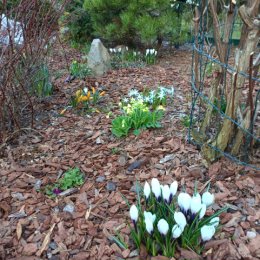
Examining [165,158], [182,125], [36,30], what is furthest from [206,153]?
[36,30]

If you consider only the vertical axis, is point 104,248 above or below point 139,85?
below

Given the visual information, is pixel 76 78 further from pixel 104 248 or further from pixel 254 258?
pixel 254 258

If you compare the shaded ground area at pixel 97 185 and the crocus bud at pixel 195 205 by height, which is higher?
the crocus bud at pixel 195 205

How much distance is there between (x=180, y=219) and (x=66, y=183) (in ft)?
3.62

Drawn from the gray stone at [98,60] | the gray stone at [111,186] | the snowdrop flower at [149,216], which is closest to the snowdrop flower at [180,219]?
the snowdrop flower at [149,216]

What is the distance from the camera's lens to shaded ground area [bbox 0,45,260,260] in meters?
1.88

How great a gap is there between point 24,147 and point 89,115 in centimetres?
86

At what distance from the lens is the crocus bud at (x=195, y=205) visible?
1.60 meters

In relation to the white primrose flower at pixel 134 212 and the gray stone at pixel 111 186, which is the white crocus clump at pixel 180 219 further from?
the gray stone at pixel 111 186

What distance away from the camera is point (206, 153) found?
247 cm

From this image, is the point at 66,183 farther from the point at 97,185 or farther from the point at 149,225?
the point at 149,225

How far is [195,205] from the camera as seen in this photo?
161 cm

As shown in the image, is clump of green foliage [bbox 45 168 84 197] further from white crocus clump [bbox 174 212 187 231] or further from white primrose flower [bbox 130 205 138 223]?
white crocus clump [bbox 174 212 187 231]

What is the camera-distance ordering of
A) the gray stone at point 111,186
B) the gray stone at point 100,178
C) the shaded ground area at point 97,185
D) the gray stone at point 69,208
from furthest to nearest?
the gray stone at point 100,178 → the gray stone at point 111,186 → the gray stone at point 69,208 → the shaded ground area at point 97,185
